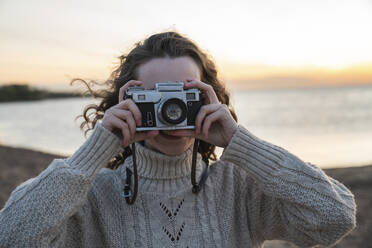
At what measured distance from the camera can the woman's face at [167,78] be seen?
1.32m

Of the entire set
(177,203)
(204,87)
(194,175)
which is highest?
(204,87)

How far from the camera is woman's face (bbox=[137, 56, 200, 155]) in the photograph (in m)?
1.32

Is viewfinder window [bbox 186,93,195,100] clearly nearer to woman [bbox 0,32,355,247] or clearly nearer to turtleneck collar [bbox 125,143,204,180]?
woman [bbox 0,32,355,247]

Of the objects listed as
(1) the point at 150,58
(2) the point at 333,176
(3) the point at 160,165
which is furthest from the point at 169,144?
(2) the point at 333,176

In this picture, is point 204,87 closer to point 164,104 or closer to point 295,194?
point 164,104

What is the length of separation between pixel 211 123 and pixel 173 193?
306 mm

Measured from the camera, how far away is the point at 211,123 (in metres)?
1.29

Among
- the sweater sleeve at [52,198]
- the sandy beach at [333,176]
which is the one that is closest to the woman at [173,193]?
the sweater sleeve at [52,198]

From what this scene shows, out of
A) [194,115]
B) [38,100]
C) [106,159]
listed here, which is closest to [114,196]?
[106,159]

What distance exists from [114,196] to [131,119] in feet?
1.02

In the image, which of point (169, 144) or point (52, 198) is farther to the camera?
point (169, 144)

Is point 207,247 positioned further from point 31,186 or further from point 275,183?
point 31,186

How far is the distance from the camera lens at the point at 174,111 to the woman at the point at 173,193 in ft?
0.16

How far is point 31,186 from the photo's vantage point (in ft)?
3.74
